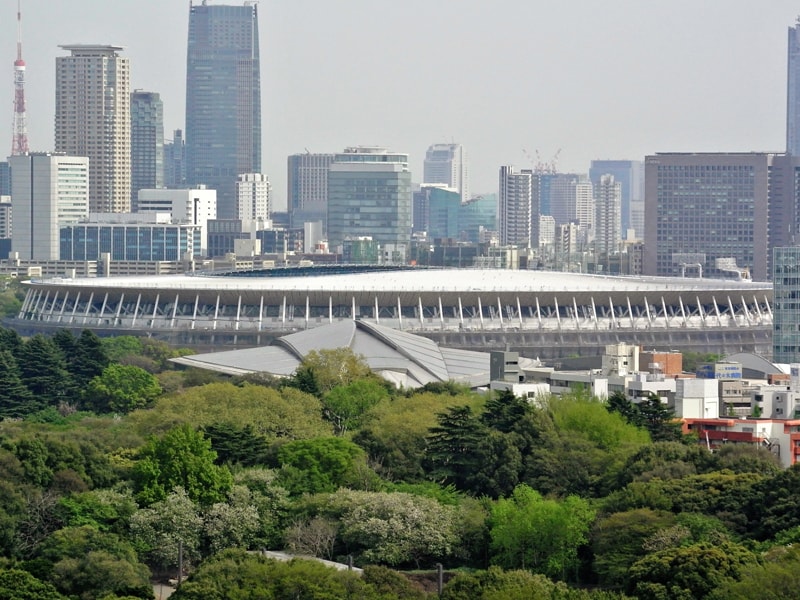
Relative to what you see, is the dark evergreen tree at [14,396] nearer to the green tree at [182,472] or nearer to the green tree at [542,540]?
the green tree at [182,472]

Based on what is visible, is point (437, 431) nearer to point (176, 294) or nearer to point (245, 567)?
point (245, 567)

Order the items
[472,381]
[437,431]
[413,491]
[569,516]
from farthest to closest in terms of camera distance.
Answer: [472,381], [437,431], [413,491], [569,516]

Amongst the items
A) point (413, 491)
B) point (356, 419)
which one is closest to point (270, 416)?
point (356, 419)

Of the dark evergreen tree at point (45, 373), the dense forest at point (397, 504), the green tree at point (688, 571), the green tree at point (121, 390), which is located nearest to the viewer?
the green tree at point (688, 571)

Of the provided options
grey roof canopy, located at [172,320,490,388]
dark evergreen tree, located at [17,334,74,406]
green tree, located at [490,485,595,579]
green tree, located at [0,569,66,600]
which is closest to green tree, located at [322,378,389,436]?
grey roof canopy, located at [172,320,490,388]

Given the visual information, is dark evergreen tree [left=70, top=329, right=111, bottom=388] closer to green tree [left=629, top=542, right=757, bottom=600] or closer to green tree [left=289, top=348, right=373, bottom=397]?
green tree [left=289, top=348, right=373, bottom=397]

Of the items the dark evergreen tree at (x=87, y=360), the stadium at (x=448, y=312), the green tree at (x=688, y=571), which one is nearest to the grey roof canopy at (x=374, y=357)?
the dark evergreen tree at (x=87, y=360)

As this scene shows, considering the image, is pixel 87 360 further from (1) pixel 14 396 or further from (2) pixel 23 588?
(2) pixel 23 588
